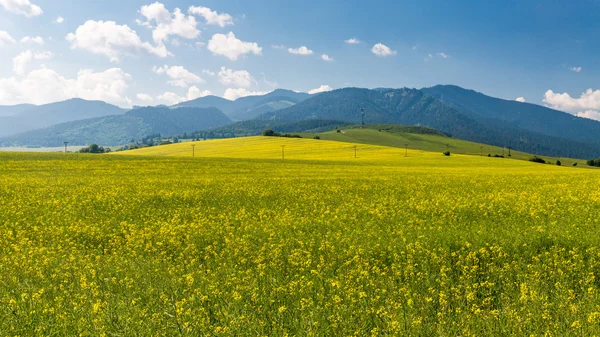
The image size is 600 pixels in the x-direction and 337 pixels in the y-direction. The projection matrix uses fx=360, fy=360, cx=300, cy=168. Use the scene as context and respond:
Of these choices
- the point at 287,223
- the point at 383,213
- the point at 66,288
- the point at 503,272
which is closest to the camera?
the point at 66,288

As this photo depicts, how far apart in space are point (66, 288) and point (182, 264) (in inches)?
119

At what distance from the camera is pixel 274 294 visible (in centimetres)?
875

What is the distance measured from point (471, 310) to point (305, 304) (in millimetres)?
3757

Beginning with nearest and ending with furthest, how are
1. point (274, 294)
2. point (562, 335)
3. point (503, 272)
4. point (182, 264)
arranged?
point (562, 335), point (274, 294), point (503, 272), point (182, 264)

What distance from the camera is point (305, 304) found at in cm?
816

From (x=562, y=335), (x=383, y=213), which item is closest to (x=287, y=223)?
(x=383, y=213)

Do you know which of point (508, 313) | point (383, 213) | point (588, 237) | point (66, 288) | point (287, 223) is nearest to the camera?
point (508, 313)

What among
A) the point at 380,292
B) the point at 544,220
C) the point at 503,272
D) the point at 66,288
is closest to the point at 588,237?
the point at 544,220

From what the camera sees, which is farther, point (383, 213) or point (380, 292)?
point (383, 213)

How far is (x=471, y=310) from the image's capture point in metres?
8.14

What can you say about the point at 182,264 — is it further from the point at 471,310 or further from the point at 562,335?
the point at 562,335

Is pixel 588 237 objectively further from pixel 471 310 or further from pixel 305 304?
pixel 305 304

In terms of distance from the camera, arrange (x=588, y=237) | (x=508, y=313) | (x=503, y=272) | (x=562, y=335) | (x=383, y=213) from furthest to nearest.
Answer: (x=383, y=213) < (x=588, y=237) < (x=503, y=272) < (x=508, y=313) < (x=562, y=335)

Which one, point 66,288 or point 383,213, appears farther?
point 383,213
